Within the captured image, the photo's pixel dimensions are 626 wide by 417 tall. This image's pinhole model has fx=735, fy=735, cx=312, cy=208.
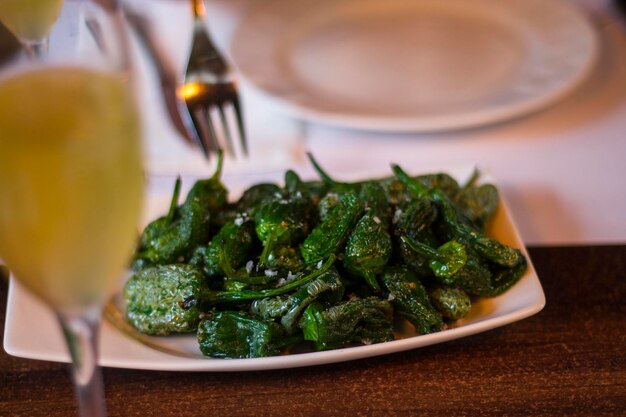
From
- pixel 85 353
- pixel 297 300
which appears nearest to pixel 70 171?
pixel 85 353

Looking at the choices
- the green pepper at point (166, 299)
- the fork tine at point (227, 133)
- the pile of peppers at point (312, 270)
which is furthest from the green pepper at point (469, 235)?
the fork tine at point (227, 133)

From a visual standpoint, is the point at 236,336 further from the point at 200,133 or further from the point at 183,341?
the point at 200,133

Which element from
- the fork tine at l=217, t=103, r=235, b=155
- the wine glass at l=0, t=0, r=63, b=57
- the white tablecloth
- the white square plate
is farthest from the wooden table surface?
the fork tine at l=217, t=103, r=235, b=155

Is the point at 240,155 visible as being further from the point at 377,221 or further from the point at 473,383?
the point at 473,383

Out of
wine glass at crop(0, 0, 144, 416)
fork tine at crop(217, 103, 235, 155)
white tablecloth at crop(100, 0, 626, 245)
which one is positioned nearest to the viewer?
wine glass at crop(0, 0, 144, 416)

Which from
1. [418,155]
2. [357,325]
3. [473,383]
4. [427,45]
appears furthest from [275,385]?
[427,45]

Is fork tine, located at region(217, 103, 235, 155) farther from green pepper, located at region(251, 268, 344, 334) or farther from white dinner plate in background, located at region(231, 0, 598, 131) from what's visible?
green pepper, located at region(251, 268, 344, 334)
